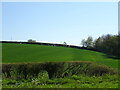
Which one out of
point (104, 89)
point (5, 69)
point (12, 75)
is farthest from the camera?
point (5, 69)

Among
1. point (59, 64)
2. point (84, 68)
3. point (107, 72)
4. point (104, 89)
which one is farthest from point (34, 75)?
point (104, 89)

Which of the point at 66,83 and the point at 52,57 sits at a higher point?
the point at 66,83

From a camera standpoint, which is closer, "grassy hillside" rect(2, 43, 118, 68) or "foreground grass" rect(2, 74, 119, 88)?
"foreground grass" rect(2, 74, 119, 88)

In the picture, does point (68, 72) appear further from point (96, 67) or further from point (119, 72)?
point (119, 72)

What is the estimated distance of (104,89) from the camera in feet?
26.2

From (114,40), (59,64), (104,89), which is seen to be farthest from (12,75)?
(114,40)

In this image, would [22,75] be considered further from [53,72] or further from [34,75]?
[53,72]

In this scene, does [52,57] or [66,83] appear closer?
[66,83]

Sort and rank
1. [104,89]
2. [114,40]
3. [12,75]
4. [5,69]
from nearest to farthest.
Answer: [104,89] → [12,75] → [5,69] → [114,40]

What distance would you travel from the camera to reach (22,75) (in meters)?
16.9

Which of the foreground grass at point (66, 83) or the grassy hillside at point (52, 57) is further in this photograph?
the grassy hillside at point (52, 57)

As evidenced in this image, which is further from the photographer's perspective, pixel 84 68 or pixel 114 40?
pixel 114 40

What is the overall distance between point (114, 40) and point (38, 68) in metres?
42.4

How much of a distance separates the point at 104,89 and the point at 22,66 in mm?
10673
